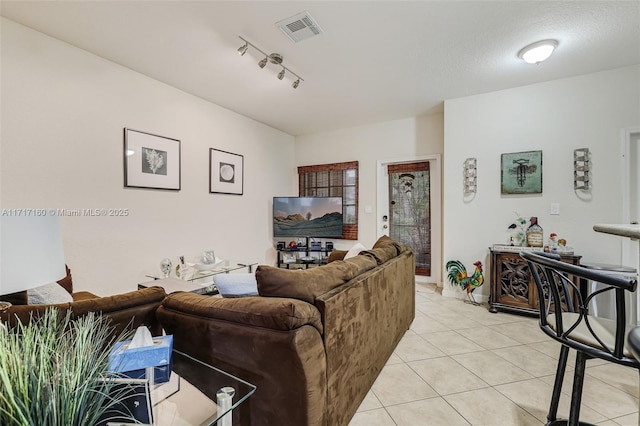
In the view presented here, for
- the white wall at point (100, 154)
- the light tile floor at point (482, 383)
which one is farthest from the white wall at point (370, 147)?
the light tile floor at point (482, 383)

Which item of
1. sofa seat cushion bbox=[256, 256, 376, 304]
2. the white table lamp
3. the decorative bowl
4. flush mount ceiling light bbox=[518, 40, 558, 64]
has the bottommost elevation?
the decorative bowl

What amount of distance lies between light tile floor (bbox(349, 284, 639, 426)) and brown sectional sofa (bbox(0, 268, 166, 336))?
125 cm

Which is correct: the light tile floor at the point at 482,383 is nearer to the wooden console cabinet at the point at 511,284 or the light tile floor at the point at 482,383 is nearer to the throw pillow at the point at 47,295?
the wooden console cabinet at the point at 511,284

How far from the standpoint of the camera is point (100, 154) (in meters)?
2.72

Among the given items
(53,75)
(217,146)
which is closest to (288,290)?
(53,75)

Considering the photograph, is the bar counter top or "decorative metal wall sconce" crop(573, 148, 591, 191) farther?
"decorative metal wall sconce" crop(573, 148, 591, 191)

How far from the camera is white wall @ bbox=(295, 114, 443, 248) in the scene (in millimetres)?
4344

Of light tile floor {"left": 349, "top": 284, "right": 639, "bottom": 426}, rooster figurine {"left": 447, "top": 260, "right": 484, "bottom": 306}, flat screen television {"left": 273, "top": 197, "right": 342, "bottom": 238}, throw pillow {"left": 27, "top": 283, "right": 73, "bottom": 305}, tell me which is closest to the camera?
throw pillow {"left": 27, "top": 283, "right": 73, "bottom": 305}

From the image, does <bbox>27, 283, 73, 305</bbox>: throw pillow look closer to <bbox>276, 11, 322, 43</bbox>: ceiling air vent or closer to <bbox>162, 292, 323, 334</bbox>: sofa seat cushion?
<bbox>162, 292, 323, 334</bbox>: sofa seat cushion

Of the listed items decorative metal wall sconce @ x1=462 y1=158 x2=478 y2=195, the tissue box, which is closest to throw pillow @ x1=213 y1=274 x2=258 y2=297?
the tissue box

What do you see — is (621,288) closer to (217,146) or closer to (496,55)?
(496,55)

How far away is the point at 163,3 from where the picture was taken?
2027mm

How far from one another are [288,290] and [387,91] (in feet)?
9.83

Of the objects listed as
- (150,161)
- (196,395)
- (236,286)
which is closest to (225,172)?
(150,161)
